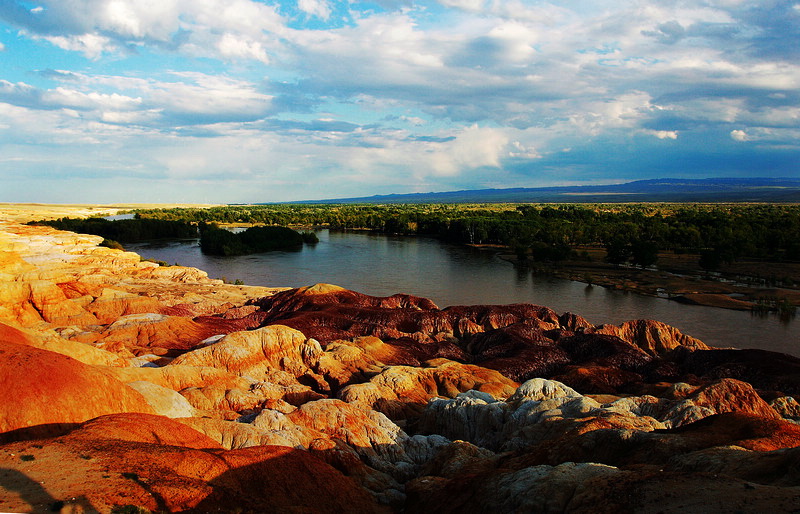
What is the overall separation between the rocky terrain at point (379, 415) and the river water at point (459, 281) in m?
13.4

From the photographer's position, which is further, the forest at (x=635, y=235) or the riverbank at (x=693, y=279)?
the forest at (x=635, y=235)

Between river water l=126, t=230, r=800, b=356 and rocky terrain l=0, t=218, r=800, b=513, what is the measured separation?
13.4 m

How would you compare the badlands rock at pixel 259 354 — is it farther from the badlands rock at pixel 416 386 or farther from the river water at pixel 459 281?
the river water at pixel 459 281

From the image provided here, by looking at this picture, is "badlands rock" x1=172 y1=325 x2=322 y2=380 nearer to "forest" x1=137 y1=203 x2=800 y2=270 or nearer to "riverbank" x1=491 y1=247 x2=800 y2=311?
"riverbank" x1=491 y1=247 x2=800 y2=311

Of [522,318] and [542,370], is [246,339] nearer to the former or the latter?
[542,370]

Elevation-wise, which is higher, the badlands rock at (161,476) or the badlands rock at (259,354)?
the badlands rock at (161,476)

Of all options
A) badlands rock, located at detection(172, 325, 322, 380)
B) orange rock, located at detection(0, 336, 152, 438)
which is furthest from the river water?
orange rock, located at detection(0, 336, 152, 438)

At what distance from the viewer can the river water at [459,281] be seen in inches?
1916

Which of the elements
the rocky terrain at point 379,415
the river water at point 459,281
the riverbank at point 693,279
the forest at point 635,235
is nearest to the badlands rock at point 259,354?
the rocky terrain at point 379,415

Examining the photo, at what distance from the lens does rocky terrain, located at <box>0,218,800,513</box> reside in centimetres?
1098

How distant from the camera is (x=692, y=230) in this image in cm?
9681

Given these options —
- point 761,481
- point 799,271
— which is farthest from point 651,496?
point 799,271

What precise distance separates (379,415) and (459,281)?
4912 centimetres

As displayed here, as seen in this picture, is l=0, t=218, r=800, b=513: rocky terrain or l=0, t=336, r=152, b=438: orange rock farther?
l=0, t=336, r=152, b=438: orange rock
